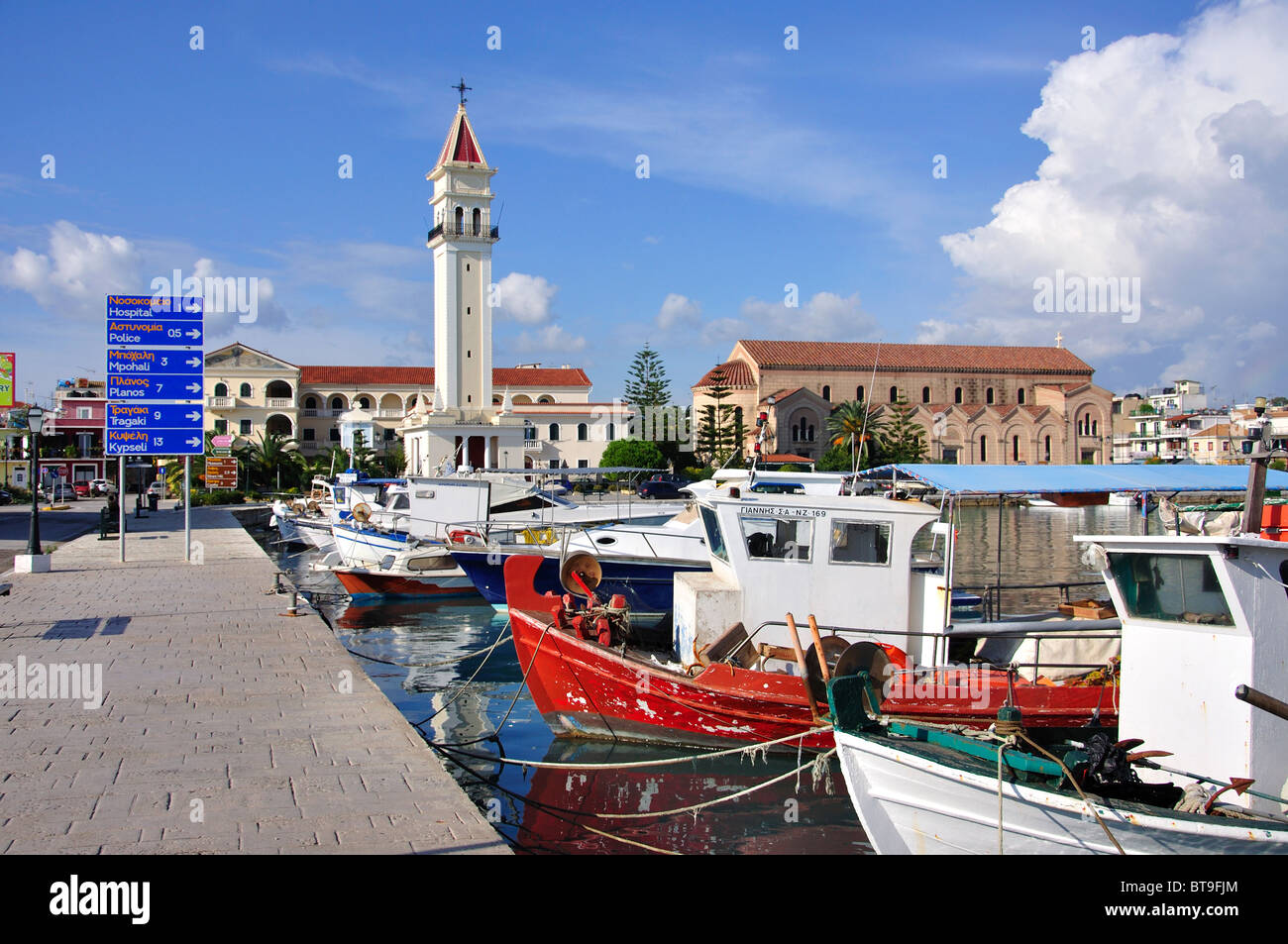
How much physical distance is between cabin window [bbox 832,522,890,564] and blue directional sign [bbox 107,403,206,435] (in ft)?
52.9

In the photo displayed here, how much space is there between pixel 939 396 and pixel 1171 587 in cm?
7532

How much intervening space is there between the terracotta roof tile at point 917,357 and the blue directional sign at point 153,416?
57088 millimetres

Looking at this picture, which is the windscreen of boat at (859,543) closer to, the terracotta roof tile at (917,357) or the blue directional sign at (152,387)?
the blue directional sign at (152,387)

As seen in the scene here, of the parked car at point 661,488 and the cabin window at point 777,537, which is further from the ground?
the cabin window at point 777,537

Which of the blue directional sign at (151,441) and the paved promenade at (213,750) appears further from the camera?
the blue directional sign at (151,441)

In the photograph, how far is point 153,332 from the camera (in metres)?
21.5

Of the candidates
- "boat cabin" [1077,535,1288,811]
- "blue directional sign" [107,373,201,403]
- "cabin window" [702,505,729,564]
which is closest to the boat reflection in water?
"cabin window" [702,505,729,564]

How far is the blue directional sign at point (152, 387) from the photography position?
70.6 feet

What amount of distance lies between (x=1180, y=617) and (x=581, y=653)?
5.95m

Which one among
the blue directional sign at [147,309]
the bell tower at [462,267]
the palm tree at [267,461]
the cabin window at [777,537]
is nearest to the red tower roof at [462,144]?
the bell tower at [462,267]

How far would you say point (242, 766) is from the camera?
7312 millimetres

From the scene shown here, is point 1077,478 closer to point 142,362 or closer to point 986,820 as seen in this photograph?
point 986,820
